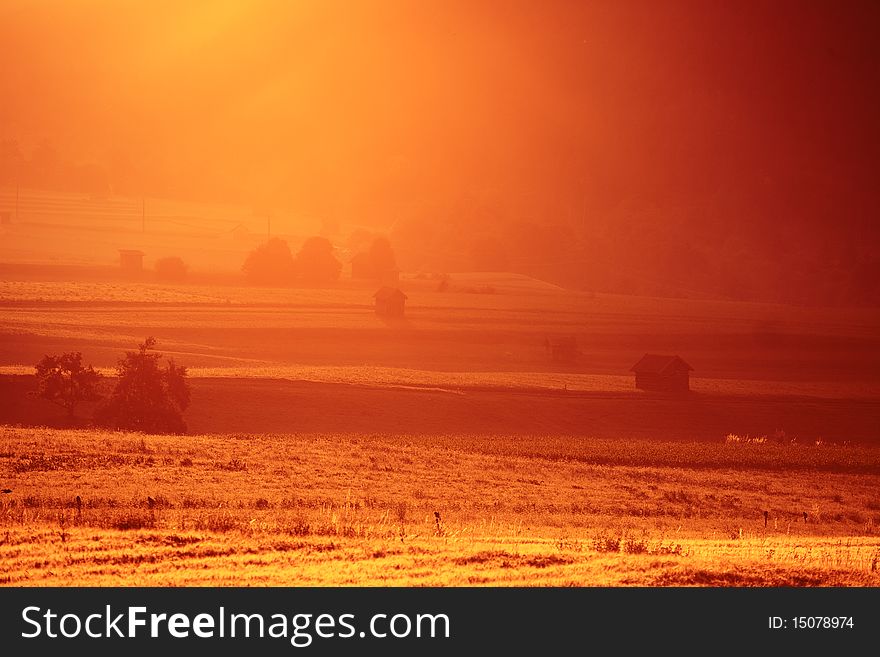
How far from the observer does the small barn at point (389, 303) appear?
8362cm

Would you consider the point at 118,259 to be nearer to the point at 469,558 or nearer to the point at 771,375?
the point at 771,375

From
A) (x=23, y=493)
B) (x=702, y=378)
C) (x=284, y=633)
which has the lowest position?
(x=284, y=633)

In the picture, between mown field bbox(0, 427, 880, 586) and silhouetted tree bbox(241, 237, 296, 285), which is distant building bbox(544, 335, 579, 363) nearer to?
mown field bbox(0, 427, 880, 586)

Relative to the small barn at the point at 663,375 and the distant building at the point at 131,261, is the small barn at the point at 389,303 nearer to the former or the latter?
the small barn at the point at 663,375

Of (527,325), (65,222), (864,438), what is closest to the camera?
(864,438)

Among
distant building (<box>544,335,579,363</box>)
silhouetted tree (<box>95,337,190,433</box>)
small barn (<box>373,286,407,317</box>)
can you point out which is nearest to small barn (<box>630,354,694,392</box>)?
distant building (<box>544,335,579,363</box>)

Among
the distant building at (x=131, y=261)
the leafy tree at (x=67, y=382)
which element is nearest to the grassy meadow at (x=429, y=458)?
the leafy tree at (x=67, y=382)

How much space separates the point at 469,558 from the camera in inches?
602

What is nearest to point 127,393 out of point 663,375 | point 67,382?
point 67,382

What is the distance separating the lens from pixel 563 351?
229 ft

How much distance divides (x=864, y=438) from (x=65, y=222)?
119 m

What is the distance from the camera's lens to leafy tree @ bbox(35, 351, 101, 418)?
128 ft

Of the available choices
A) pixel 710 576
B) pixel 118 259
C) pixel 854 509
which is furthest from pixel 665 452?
pixel 118 259

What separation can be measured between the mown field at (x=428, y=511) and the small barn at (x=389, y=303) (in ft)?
150
